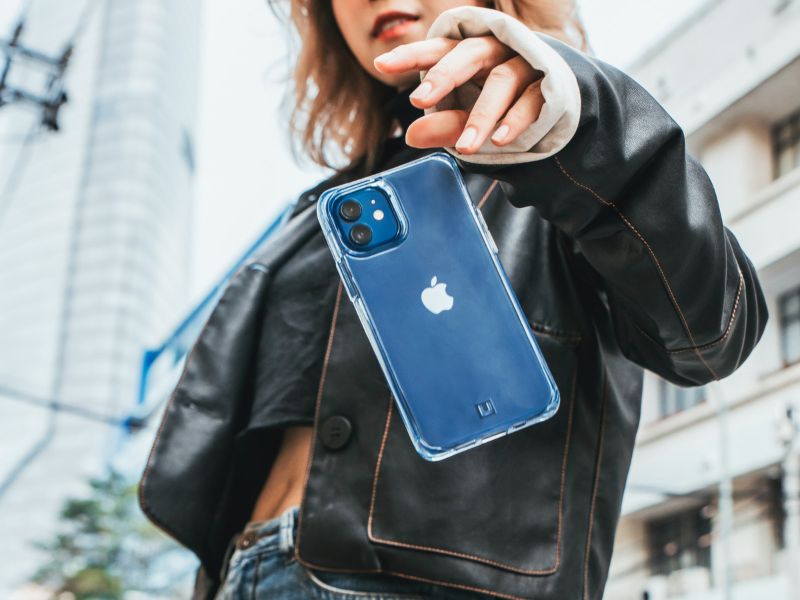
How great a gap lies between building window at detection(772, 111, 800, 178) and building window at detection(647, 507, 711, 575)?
3.67 meters

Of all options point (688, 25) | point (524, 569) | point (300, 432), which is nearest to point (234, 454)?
point (300, 432)

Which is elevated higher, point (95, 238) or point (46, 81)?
point (95, 238)

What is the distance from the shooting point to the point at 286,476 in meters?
0.96

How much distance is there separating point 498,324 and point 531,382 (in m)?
0.05

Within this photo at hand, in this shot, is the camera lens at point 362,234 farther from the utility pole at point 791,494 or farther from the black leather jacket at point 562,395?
the utility pole at point 791,494

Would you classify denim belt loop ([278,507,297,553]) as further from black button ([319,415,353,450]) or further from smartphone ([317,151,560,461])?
smartphone ([317,151,560,461])

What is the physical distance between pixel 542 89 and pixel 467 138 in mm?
67

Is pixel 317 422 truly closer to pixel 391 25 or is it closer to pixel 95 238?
pixel 391 25

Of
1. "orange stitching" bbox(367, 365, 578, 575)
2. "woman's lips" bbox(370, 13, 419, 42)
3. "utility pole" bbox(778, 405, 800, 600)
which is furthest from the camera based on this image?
"utility pole" bbox(778, 405, 800, 600)

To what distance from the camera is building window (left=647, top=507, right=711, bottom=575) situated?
908 cm

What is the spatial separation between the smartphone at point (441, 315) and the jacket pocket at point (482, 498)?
80mm

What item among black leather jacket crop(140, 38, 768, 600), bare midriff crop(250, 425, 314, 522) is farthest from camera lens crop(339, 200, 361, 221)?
bare midriff crop(250, 425, 314, 522)

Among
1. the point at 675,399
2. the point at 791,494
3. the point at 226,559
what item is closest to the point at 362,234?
the point at 226,559

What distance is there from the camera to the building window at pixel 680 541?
9.08 m
